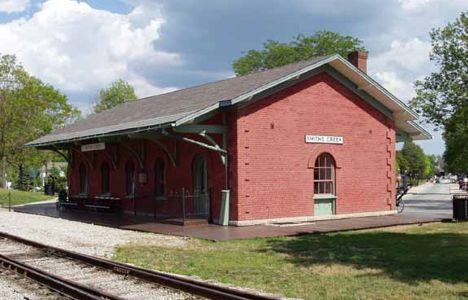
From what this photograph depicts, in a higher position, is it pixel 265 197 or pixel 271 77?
pixel 271 77

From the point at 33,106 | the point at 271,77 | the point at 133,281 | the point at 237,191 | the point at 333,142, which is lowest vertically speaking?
the point at 133,281

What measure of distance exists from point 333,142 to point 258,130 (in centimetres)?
329

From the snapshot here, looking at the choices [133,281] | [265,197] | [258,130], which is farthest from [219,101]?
[133,281]

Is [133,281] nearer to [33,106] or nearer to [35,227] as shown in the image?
[35,227]

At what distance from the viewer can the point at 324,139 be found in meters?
19.5

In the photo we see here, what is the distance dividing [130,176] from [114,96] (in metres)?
45.9

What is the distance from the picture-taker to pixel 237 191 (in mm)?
17281

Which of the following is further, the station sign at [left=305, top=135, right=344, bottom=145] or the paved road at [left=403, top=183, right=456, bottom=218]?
the paved road at [left=403, top=183, right=456, bottom=218]

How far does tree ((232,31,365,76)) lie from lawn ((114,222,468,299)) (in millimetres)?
43684

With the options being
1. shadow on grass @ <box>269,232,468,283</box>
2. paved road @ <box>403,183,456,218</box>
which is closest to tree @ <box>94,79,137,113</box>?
paved road @ <box>403,183,456,218</box>

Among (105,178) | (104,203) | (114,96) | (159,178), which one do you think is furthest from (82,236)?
(114,96)

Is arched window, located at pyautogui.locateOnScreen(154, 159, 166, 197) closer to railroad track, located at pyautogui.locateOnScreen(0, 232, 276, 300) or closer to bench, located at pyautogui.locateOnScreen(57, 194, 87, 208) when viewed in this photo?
bench, located at pyautogui.locateOnScreen(57, 194, 87, 208)

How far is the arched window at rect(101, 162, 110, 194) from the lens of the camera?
25.7 m

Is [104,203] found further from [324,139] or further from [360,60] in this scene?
[360,60]
